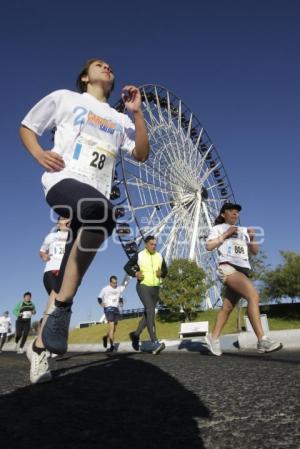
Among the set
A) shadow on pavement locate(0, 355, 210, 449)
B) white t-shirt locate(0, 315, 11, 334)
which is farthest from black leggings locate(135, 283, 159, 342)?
white t-shirt locate(0, 315, 11, 334)

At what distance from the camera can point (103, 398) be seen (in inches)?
89.4

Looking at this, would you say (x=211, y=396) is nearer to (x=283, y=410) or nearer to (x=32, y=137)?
(x=283, y=410)

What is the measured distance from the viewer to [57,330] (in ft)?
8.15

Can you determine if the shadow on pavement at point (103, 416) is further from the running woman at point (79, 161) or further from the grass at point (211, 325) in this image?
the grass at point (211, 325)

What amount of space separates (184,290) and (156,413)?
3901 centimetres

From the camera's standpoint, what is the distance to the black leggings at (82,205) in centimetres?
245

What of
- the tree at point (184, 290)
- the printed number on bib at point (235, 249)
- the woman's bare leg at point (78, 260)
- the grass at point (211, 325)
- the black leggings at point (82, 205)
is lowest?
the grass at point (211, 325)

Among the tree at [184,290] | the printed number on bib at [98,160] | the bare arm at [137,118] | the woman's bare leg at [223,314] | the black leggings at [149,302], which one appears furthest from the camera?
the tree at [184,290]

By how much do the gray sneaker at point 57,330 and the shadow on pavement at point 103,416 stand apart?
258 mm

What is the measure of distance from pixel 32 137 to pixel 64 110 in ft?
0.91

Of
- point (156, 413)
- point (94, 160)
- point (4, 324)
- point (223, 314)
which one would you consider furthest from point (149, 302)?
point (4, 324)

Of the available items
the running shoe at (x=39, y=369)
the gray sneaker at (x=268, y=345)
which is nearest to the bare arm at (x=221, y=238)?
the gray sneaker at (x=268, y=345)

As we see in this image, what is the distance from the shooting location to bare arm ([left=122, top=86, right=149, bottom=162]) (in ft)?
9.51

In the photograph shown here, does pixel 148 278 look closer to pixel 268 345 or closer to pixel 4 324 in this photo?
pixel 268 345
